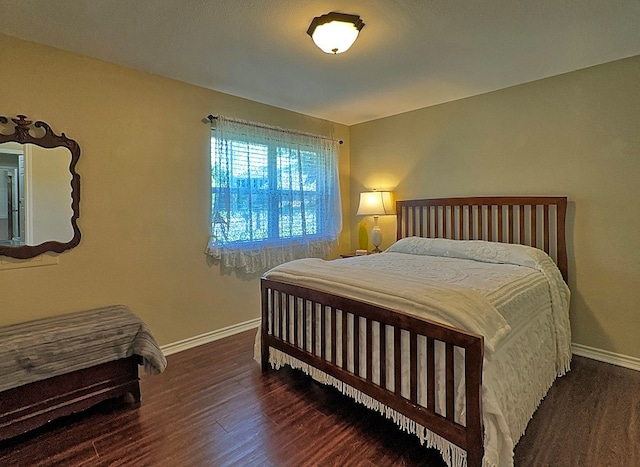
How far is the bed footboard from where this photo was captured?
1477 millimetres

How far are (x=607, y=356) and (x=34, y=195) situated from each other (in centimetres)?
450

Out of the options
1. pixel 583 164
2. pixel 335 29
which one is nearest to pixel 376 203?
pixel 583 164

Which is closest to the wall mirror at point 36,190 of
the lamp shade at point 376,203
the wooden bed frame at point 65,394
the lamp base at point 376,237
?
the wooden bed frame at point 65,394

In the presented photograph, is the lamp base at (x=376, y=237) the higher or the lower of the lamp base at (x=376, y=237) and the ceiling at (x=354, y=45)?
the lower

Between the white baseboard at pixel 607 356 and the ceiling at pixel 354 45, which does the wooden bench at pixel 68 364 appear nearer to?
the ceiling at pixel 354 45

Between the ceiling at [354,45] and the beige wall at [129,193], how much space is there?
17 cm

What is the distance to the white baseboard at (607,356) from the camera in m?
2.67

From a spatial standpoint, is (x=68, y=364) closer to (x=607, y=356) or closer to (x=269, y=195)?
(x=269, y=195)

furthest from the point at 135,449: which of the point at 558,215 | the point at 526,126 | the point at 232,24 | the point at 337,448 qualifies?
the point at 526,126

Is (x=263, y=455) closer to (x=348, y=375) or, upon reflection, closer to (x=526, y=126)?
(x=348, y=375)

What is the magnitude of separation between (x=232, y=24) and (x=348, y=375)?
2227 millimetres

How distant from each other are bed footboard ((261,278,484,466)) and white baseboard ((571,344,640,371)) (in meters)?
2.10

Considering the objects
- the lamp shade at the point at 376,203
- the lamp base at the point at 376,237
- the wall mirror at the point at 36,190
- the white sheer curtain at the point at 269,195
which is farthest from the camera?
the lamp base at the point at 376,237

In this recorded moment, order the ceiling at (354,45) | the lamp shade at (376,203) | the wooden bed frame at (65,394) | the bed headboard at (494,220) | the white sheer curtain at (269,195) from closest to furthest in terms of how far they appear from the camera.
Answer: the wooden bed frame at (65,394) → the ceiling at (354,45) → the bed headboard at (494,220) → the white sheer curtain at (269,195) → the lamp shade at (376,203)
